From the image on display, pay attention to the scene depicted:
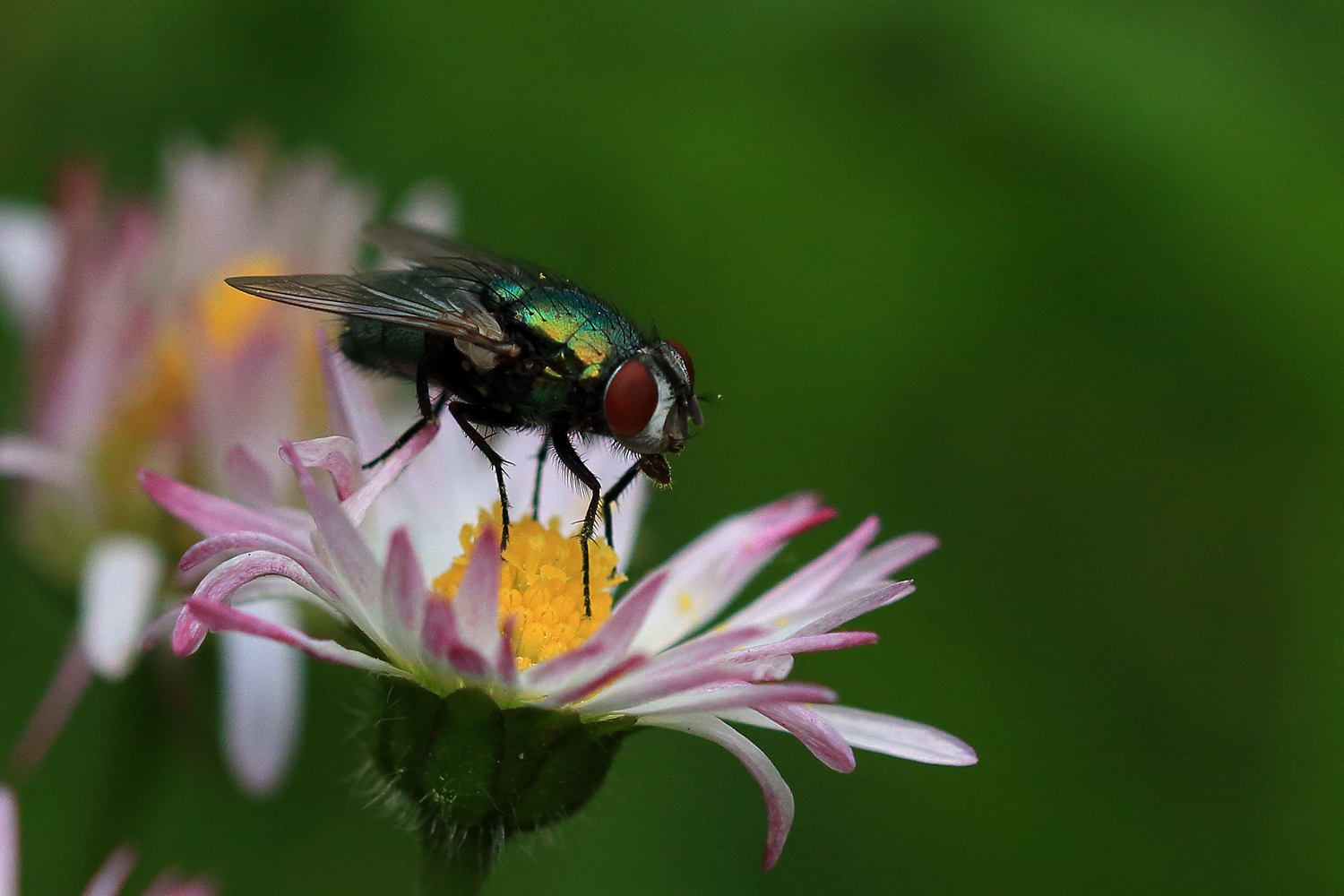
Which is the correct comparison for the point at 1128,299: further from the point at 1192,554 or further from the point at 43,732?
the point at 43,732

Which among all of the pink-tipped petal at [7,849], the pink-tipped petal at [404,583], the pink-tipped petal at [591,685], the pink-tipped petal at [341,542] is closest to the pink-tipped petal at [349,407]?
the pink-tipped petal at [341,542]

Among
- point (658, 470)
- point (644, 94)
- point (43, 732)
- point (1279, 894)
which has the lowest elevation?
point (43, 732)

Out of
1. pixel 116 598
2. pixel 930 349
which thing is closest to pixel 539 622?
pixel 116 598

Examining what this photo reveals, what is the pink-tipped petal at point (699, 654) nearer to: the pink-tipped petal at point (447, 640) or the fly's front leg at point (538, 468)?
the pink-tipped petal at point (447, 640)

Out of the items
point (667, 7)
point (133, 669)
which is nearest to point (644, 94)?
point (667, 7)

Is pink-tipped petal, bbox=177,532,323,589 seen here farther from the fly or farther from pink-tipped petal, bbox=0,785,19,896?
the fly

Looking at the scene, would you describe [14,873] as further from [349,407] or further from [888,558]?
[888,558]

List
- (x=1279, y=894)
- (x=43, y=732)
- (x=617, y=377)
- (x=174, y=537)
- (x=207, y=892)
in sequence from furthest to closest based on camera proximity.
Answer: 1. (x=1279, y=894)
2. (x=174, y=537)
3. (x=43, y=732)
4. (x=617, y=377)
5. (x=207, y=892)
